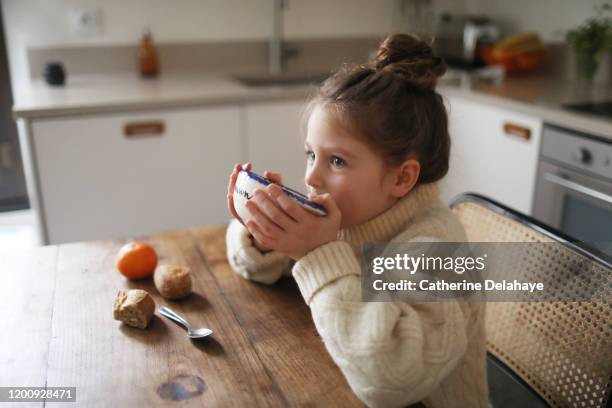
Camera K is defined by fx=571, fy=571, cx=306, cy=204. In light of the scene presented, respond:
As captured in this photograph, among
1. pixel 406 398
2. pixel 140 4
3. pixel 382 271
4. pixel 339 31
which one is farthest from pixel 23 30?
pixel 406 398

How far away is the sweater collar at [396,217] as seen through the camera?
2.90ft

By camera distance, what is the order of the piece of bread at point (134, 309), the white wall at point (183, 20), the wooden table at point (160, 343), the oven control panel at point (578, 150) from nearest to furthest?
the wooden table at point (160, 343), the piece of bread at point (134, 309), the oven control panel at point (578, 150), the white wall at point (183, 20)

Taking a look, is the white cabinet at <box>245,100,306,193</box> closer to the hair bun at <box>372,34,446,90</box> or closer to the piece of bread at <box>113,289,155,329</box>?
the hair bun at <box>372,34,446,90</box>

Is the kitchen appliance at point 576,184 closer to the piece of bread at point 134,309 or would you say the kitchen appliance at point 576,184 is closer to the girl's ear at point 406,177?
the girl's ear at point 406,177

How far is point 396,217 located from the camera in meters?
0.88

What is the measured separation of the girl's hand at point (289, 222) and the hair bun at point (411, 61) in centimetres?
24

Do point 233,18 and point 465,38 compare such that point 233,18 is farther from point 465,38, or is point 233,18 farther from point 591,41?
point 591,41

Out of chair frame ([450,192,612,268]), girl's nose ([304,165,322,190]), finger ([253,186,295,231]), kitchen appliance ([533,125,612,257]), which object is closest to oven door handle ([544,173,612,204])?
kitchen appliance ([533,125,612,257])

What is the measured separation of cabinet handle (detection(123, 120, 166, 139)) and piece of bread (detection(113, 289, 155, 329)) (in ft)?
4.29

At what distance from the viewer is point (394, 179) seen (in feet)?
2.85

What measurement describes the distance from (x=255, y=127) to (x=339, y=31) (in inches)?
37.8

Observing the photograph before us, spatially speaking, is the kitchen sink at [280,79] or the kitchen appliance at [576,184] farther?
the kitchen sink at [280,79]

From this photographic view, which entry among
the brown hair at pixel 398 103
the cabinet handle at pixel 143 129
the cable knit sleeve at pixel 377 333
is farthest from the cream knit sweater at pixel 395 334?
the cabinet handle at pixel 143 129

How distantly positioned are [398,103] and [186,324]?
44cm
